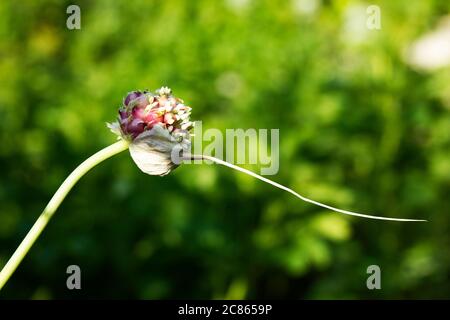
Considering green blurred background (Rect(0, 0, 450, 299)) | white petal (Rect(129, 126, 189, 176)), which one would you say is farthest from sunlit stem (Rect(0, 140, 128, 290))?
green blurred background (Rect(0, 0, 450, 299))

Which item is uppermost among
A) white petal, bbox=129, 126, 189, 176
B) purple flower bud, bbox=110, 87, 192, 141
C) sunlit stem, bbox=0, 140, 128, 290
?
purple flower bud, bbox=110, 87, 192, 141

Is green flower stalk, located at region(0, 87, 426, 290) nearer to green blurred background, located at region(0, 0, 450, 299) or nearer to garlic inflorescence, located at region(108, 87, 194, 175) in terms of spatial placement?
garlic inflorescence, located at region(108, 87, 194, 175)

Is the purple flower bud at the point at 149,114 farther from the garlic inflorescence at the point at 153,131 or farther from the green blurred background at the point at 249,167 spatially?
the green blurred background at the point at 249,167

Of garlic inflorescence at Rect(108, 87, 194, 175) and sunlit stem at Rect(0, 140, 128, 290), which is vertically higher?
garlic inflorescence at Rect(108, 87, 194, 175)

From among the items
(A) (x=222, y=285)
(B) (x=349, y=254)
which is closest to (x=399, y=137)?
(B) (x=349, y=254)

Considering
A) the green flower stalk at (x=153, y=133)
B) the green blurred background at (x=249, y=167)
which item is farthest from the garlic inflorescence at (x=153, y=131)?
the green blurred background at (x=249, y=167)

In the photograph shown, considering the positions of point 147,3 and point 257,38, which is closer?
point 257,38

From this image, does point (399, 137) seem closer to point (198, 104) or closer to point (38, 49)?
point (198, 104)
